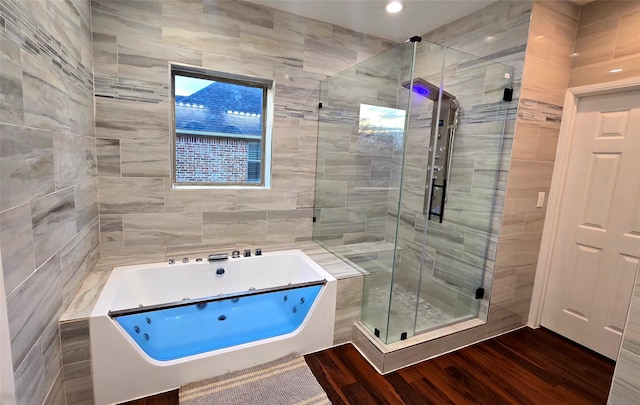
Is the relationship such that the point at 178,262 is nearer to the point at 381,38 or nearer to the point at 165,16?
the point at 165,16

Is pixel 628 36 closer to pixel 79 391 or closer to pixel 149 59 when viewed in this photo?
pixel 149 59

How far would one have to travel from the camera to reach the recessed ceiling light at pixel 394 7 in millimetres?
2340

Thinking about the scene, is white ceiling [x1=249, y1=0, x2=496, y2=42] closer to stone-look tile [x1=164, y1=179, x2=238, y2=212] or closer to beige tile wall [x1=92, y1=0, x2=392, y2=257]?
beige tile wall [x1=92, y1=0, x2=392, y2=257]

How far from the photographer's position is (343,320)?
2215 mm

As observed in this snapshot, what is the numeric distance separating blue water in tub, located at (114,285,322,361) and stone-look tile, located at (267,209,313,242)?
0.86 meters

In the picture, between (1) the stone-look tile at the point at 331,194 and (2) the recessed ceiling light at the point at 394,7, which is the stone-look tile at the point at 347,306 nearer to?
(1) the stone-look tile at the point at 331,194

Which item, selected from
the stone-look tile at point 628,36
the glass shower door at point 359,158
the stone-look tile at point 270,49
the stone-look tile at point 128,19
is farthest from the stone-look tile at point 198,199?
the stone-look tile at point 628,36

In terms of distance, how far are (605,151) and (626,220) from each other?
50 centimetres

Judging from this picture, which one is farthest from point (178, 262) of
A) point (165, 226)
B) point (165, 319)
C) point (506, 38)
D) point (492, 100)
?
point (506, 38)

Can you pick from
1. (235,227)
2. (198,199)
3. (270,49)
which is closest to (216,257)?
(235,227)

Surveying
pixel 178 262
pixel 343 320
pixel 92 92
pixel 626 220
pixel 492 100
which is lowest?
pixel 343 320

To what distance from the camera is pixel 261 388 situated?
1.75m

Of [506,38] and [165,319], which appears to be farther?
[506,38]

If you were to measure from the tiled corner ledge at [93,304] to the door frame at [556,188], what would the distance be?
5.15 feet
